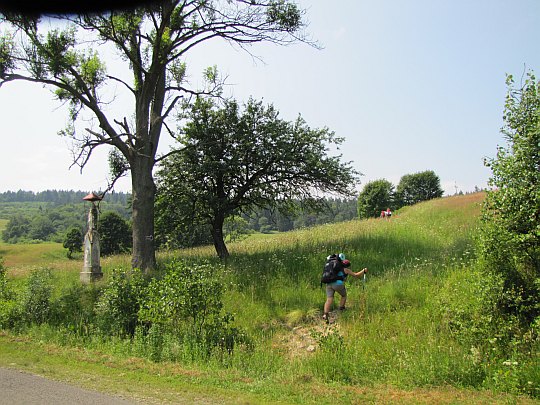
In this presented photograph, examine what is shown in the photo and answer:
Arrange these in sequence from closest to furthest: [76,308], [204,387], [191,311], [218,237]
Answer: [204,387] → [191,311] → [76,308] → [218,237]

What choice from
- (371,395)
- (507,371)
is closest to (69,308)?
(371,395)

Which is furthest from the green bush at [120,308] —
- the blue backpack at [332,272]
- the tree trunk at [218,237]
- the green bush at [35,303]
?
the tree trunk at [218,237]

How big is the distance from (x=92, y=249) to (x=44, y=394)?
934 centimetres

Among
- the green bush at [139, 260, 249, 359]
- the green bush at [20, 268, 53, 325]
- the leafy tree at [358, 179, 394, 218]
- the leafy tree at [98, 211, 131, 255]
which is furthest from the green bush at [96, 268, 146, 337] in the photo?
the leafy tree at [358, 179, 394, 218]

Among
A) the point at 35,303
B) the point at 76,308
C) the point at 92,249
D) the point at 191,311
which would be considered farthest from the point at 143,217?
the point at 191,311

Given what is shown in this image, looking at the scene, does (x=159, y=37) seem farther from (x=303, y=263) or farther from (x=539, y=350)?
(x=539, y=350)

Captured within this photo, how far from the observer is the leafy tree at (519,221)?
24.0 feet

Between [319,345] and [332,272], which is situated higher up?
[332,272]

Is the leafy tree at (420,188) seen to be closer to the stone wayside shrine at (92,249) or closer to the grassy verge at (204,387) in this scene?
the stone wayside shrine at (92,249)

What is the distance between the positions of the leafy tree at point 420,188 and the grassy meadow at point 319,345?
64.3 meters

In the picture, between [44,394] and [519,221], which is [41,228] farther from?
[519,221]

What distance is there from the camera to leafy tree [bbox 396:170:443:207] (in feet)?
249

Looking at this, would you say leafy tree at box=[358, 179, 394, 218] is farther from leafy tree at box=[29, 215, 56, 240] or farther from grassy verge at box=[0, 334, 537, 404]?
leafy tree at box=[29, 215, 56, 240]

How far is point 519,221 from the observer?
293 inches
